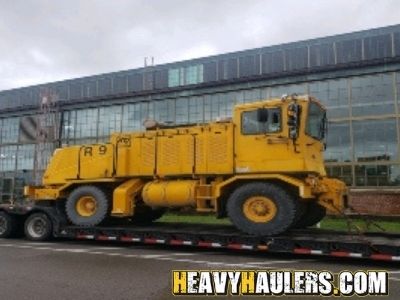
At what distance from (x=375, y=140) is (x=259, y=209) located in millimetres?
22291

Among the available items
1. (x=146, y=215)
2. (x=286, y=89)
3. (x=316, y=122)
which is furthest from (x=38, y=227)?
(x=286, y=89)

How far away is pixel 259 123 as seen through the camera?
42.9 ft

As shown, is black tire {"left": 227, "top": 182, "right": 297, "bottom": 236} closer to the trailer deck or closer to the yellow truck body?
the yellow truck body

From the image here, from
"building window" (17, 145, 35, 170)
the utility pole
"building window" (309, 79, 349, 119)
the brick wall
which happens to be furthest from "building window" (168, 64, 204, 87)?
the brick wall

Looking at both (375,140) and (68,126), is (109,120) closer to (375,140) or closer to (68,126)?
(68,126)

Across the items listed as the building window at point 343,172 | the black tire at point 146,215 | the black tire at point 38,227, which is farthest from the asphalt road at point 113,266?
the building window at point 343,172

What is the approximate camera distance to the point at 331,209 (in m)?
12.6

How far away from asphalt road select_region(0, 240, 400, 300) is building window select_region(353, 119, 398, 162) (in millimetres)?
21571

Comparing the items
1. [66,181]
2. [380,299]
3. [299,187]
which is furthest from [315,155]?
[66,181]

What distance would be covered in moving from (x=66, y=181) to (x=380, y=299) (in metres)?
11.1

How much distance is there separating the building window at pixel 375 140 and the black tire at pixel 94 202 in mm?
21798

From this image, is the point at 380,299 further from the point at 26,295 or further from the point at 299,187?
the point at 26,295

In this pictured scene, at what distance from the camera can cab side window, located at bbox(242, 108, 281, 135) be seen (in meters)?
12.8

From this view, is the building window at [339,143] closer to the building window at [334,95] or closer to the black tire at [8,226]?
the building window at [334,95]
